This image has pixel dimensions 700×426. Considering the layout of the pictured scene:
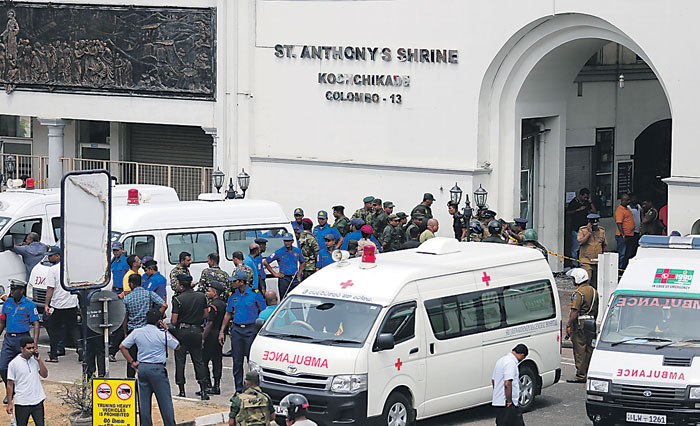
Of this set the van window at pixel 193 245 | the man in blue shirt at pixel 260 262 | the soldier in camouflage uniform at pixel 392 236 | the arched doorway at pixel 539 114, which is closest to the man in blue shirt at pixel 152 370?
the man in blue shirt at pixel 260 262

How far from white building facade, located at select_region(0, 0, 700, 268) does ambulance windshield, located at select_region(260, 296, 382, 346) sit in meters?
10.3

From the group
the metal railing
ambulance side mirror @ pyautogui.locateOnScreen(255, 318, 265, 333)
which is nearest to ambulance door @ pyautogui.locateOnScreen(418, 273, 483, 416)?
ambulance side mirror @ pyautogui.locateOnScreen(255, 318, 265, 333)

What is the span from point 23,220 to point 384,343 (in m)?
9.51

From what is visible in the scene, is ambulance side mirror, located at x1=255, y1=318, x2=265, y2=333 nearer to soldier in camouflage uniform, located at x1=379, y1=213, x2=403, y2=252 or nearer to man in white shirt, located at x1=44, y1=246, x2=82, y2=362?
man in white shirt, located at x1=44, y1=246, x2=82, y2=362

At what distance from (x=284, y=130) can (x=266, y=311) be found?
41.4 feet

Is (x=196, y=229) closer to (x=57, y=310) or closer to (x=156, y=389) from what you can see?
(x=57, y=310)

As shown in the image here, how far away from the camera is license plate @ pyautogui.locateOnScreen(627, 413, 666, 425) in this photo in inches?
573

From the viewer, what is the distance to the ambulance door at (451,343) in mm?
15609

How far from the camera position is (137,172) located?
32.9 m

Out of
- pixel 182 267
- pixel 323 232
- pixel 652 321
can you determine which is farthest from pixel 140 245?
pixel 652 321

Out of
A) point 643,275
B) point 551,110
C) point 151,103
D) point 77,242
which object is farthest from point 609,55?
point 77,242

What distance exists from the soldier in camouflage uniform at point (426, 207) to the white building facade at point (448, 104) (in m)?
1.23

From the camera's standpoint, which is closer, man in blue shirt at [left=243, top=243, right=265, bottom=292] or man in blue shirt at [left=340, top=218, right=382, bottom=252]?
man in blue shirt at [left=243, top=243, right=265, bottom=292]

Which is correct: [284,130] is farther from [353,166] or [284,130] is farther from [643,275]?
[643,275]
